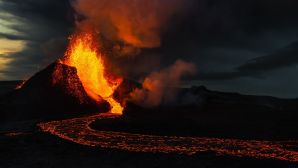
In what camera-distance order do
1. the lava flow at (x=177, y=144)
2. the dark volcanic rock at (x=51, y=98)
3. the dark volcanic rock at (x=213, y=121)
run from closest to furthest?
the lava flow at (x=177, y=144) < the dark volcanic rock at (x=213, y=121) < the dark volcanic rock at (x=51, y=98)

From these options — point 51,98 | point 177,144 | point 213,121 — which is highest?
point 51,98

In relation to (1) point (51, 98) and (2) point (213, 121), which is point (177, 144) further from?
(1) point (51, 98)

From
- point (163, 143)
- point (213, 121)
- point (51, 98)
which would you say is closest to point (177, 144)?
point (163, 143)

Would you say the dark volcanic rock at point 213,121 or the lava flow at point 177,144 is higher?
the dark volcanic rock at point 213,121

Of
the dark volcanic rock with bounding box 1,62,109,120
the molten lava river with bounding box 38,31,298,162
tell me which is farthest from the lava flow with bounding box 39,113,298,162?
the dark volcanic rock with bounding box 1,62,109,120

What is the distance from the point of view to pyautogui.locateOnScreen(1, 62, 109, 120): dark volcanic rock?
6906 cm

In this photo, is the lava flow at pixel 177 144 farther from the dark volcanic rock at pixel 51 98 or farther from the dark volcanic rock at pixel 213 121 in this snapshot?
the dark volcanic rock at pixel 51 98

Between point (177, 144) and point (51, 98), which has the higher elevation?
point (51, 98)

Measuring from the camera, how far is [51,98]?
72500 mm

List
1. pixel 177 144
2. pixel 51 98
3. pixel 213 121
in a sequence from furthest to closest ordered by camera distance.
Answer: pixel 51 98 < pixel 213 121 < pixel 177 144

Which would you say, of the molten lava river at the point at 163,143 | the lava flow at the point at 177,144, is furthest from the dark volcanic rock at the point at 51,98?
the lava flow at the point at 177,144

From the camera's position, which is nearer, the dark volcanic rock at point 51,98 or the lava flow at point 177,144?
the lava flow at point 177,144

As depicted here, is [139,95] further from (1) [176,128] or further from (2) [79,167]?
(2) [79,167]

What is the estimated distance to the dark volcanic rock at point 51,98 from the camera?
69.1m
